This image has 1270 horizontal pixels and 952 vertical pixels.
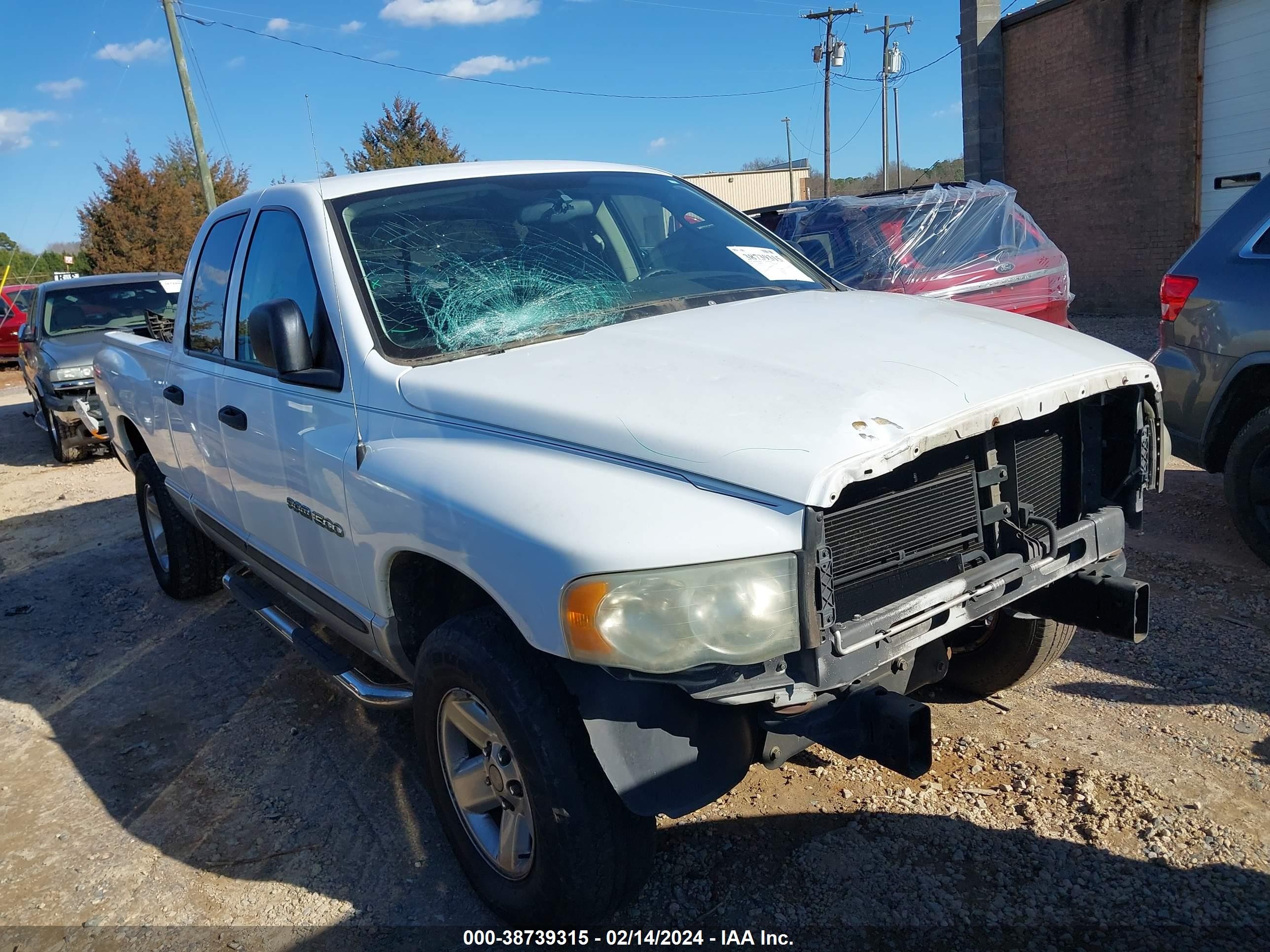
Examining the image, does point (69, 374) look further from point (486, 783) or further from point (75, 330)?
point (486, 783)

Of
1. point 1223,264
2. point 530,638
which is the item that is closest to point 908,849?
point 530,638

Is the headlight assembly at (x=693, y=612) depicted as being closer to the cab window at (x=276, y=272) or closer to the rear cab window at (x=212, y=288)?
the cab window at (x=276, y=272)

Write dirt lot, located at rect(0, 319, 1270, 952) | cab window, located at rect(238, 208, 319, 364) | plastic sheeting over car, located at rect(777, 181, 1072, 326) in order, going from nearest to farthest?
dirt lot, located at rect(0, 319, 1270, 952)
cab window, located at rect(238, 208, 319, 364)
plastic sheeting over car, located at rect(777, 181, 1072, 326)

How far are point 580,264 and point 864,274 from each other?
4.63 metres

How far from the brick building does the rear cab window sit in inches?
475

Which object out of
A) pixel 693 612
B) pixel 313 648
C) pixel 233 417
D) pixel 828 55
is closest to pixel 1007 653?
pixel 693 612

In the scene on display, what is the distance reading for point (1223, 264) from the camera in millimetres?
4531

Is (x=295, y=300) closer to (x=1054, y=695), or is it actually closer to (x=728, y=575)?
(x=728, y=575)

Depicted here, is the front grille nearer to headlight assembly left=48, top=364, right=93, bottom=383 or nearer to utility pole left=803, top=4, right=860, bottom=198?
headlight assembly left=48, top=364, right=93, bottom=383

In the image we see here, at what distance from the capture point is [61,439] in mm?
10172

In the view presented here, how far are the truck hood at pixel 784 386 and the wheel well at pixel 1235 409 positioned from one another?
2.07m

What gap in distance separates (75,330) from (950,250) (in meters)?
9.38

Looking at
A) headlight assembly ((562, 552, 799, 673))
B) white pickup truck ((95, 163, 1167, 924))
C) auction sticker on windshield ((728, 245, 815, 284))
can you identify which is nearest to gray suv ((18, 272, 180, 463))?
white pickup truck ((95, 163, 1167, 924))

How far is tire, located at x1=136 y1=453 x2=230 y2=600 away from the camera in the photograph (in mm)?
5148
